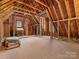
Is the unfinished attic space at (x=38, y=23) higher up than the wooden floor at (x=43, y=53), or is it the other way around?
the unfinished attic space at (x=38, y=23)

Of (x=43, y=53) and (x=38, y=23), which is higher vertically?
(x=38, y=23)

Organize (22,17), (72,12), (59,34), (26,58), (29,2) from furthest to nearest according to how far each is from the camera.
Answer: (22,17)
(59,34)
(29,2)
(72,12)
(26,58)

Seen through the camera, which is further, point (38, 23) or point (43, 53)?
point (38, 23)

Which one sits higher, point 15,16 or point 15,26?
point 15,16

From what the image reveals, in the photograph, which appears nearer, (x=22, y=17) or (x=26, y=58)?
(x=26, y=58)

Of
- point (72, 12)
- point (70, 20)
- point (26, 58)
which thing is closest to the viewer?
point (26, 58)

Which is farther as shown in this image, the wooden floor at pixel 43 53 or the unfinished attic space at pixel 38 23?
the unfinished attic space at pixel 38 23

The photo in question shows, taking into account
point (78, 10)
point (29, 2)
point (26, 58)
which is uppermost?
point (29, 2)

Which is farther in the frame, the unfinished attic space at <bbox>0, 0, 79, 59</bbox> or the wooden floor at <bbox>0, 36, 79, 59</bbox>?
the unfinished attic space at <bbox>0, 0, 79, 59</bbox>

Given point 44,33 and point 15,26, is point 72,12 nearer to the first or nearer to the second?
point 44,33

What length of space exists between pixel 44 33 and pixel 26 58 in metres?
8.36

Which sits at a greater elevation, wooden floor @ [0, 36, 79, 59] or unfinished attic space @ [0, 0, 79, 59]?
unfinished attic space @ [0, 0, 79, 59]

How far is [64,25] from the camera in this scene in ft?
23.4

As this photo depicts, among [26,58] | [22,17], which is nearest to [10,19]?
[22,17]
